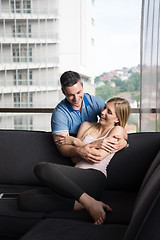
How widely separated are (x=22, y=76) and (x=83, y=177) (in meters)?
3.53

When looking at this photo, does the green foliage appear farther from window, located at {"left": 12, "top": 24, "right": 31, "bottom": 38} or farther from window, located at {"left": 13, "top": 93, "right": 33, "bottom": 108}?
window, located at {"left": 12, "top": 24, "right": 31, "bottom": 38}

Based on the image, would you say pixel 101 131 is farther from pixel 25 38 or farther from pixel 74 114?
pixel 25 38

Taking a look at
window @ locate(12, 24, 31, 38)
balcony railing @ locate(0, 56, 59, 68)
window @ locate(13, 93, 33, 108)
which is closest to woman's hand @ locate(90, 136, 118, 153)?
window @ locate(13, 93, 33, 108)

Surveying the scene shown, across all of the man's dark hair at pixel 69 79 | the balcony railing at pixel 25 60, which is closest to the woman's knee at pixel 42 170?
the man's dark hair at pixel 69 79

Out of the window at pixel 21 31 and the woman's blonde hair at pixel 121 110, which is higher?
the window at pixel 21 31

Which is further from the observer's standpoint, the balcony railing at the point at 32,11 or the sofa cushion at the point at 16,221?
the balcony railing at the point at 32,11

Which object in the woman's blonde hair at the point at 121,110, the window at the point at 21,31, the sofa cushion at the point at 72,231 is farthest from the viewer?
the window at the point at 21,31

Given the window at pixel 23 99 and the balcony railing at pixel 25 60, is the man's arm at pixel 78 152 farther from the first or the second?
the balcony railing at pixel 25 60

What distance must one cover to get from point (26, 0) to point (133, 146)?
3.62 meters

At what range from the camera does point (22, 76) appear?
191 inches

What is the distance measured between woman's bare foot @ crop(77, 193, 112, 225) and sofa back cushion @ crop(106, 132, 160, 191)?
36 cm

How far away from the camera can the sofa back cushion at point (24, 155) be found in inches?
79.0

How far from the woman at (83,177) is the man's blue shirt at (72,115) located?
8cm

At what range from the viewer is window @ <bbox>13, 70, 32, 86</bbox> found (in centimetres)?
484
